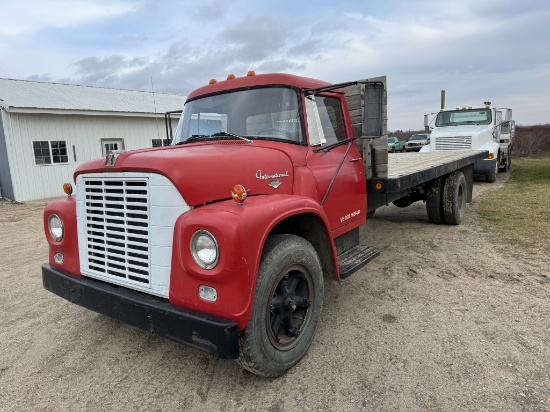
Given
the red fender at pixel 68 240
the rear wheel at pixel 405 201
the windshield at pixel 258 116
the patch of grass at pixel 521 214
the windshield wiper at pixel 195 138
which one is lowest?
the patch of grass at pixel 521 214

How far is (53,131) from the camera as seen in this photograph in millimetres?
13672

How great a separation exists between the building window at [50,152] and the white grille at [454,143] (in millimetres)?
12959

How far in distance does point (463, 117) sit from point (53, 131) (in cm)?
1416

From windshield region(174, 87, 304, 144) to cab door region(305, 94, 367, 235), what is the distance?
16 centimetres

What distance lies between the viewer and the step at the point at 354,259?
349 centimetres

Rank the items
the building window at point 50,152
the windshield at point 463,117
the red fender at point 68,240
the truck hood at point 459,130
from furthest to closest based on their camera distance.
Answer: the building window at point 50,152
the windshield at point 463,117
the truck hood at point 459,130
the red fender at point 68,240

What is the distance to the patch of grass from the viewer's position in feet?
19.7

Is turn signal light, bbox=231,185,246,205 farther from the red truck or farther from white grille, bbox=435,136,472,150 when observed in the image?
white grille, bbox=435,136,472,150

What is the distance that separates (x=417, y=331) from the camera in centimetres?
337

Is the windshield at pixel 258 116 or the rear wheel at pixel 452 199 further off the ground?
the windshield at pixel 258 116

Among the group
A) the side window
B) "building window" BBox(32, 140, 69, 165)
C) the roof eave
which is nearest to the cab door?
the side window

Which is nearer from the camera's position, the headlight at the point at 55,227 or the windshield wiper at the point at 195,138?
the headlight at the point at 55,227

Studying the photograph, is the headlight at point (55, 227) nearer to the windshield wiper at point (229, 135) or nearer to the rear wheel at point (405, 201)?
the windshield wiper at point (229, 135)

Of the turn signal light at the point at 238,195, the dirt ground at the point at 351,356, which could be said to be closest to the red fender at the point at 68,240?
the dirt ground at the point at 351,356
